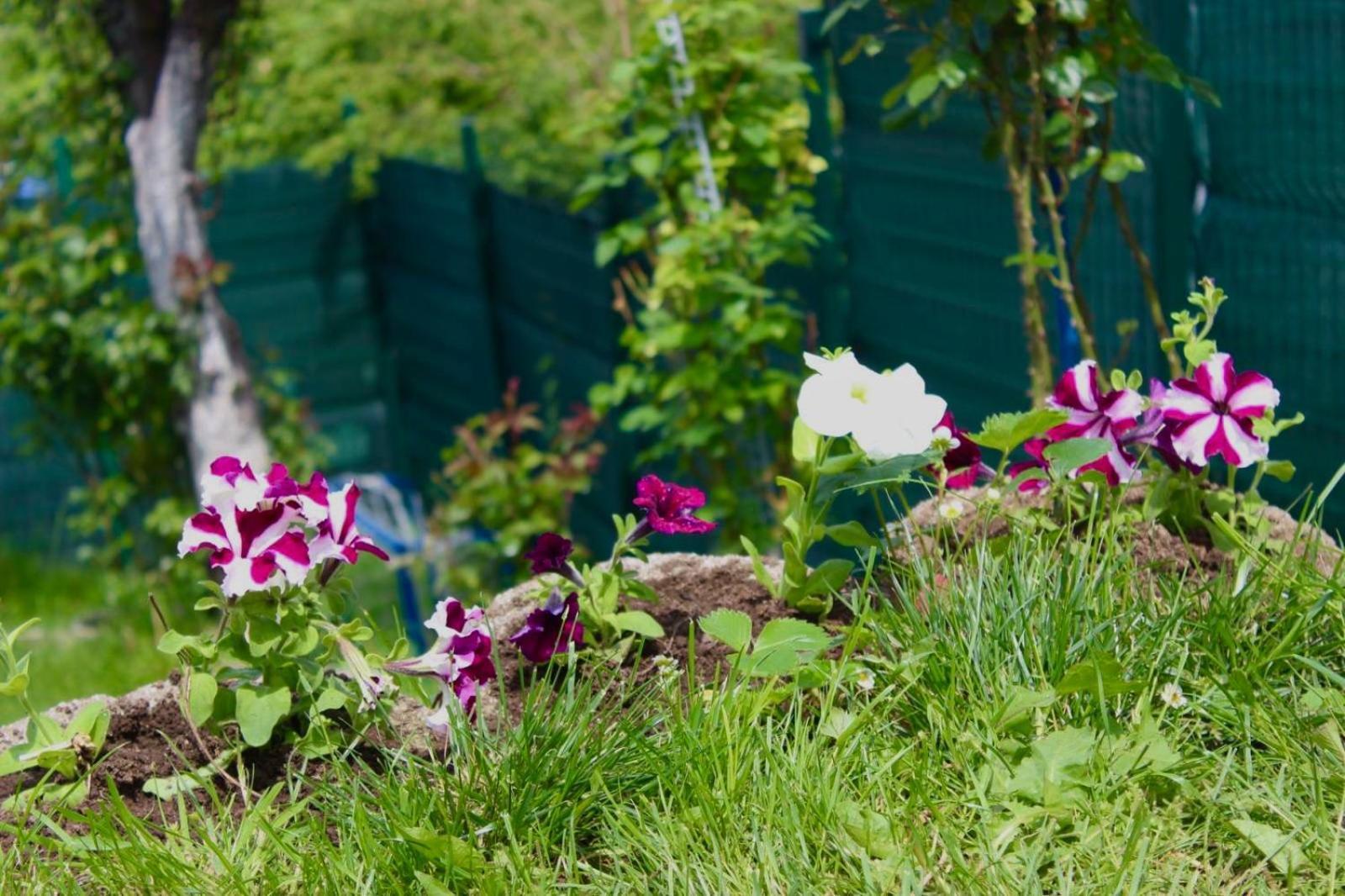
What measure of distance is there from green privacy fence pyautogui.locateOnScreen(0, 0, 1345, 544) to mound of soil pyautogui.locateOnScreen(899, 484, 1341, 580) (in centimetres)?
86

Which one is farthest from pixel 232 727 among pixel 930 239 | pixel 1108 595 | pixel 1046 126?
pixel 930 239

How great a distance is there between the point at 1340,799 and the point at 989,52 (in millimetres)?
1808

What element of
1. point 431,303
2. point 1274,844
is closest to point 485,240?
point 431,303

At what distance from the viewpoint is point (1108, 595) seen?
2.15 metres

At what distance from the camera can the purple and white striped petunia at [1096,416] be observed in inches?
95.3

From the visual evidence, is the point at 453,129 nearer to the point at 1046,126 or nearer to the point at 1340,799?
the point at 1046,126

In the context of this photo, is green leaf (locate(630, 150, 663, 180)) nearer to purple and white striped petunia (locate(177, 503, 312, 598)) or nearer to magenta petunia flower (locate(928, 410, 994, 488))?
magenta petunia flower (locate(928, 410, 994, 488))

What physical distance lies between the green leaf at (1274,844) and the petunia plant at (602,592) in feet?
2.64

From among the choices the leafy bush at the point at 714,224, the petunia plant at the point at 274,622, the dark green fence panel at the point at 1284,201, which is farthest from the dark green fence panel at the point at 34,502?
the petunia plant at the point at 274,622

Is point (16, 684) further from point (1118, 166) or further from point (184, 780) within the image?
point (1118, 166)

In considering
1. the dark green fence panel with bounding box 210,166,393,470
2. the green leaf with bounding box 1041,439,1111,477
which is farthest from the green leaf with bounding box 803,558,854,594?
the dark green fence panel with bounding box 210,166,393,470

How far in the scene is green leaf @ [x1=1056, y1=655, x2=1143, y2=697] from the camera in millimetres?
2006

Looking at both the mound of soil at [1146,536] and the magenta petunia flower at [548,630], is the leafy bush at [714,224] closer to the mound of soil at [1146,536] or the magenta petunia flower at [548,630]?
the mound of soil at [1146,536]

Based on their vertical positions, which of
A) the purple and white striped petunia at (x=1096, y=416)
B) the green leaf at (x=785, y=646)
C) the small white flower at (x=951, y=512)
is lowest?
the green leaf at (x=785, y=646)
